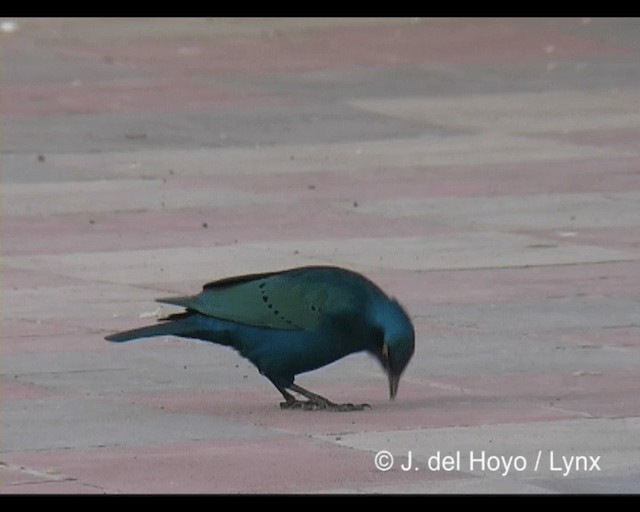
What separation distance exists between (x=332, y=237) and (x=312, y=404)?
483 centimetres

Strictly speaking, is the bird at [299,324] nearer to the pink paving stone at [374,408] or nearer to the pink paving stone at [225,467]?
the pink paving stone at [374,408]

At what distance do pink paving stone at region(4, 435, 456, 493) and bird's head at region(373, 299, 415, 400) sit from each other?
46 centimetres

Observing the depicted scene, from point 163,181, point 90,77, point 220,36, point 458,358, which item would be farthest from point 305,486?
point 220,36

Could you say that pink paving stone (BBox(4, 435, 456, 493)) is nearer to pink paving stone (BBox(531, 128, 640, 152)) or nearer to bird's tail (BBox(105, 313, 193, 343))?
bird's tail (BBox(105, 313, 193, 343))

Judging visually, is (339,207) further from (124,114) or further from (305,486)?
(305,486)

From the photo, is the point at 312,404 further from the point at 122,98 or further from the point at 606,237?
the point at 122,98

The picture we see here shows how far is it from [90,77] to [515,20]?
6111 millimetres

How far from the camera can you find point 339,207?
15.0m

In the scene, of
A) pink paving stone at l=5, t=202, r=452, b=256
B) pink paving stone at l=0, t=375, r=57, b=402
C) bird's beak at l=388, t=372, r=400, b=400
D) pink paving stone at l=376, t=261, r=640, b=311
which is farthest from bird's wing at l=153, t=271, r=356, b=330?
pink paving stone at l=5, t=202, r=452, b=256

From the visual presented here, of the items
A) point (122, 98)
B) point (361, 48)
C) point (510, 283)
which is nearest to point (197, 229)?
point (510, 283)

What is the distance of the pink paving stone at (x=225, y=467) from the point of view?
24.2 ft

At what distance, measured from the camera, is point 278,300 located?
874cm

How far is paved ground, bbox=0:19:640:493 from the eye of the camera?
8.07m

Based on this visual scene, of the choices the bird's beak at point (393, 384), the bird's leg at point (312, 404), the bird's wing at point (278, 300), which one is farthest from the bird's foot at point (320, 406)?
the bird's wing at point (278, 300)
